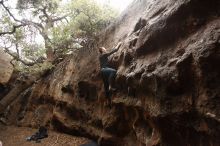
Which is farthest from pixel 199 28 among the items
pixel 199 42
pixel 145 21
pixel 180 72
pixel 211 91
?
pixel 145 21

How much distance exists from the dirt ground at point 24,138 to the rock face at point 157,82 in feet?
1.35

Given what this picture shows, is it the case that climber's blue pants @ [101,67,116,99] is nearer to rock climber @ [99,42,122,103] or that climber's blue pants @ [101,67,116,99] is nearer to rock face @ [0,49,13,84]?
rock climber @ [99,42,122,103]

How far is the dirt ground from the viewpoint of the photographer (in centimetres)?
1171

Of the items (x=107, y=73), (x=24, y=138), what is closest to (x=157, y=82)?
(x=107, y=73)

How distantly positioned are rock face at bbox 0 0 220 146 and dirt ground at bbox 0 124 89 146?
41 centimetres

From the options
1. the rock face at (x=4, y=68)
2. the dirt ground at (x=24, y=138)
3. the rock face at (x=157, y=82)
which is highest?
the rock face at (x=4, y=68)

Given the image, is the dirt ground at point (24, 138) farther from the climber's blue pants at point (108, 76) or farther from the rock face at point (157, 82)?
the climber's blue pants at point (108, 76)

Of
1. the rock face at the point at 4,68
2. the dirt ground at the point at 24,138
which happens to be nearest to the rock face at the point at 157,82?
the dirt ground at the point at 24,138

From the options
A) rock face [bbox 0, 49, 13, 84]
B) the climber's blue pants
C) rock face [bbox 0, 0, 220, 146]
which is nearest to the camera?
rock face [bbox 0, 0, 220, 146]

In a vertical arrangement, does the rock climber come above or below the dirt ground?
above

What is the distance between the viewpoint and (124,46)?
9.37 m

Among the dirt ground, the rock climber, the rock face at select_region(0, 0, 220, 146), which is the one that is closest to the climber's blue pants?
the rock climber

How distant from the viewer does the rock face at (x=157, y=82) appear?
18.2 ft

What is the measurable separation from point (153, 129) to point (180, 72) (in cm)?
214
